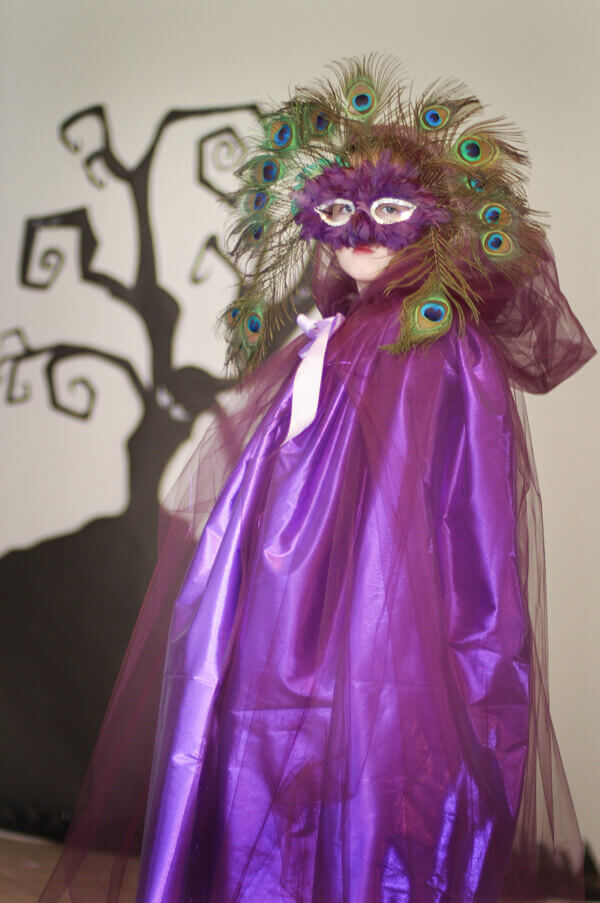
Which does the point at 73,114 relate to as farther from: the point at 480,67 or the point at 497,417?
the point at 497,417

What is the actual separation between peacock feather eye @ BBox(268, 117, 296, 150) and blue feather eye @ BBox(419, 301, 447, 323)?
393 millimetres

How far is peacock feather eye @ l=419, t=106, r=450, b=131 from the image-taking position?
1.37 metres

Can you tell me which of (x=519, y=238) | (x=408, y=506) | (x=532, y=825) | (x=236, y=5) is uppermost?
(x=236, y=5)

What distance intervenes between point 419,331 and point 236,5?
1.67 meters

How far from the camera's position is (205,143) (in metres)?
2.41

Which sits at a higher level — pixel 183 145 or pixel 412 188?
pixel 183 145

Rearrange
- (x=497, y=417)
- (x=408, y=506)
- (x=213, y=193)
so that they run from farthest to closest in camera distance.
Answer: (x=213, y=193), (x=497, y=417), (x=408, y=506)

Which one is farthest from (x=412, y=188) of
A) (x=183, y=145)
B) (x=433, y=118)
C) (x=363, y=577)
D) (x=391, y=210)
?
(x=183, y=145)

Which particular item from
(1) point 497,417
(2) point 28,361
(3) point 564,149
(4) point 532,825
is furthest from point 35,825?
(3) point 564,149

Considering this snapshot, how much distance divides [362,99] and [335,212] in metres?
0.22

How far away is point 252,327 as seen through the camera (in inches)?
58.8

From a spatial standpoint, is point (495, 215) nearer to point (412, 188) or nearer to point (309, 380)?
point (412, 188)
